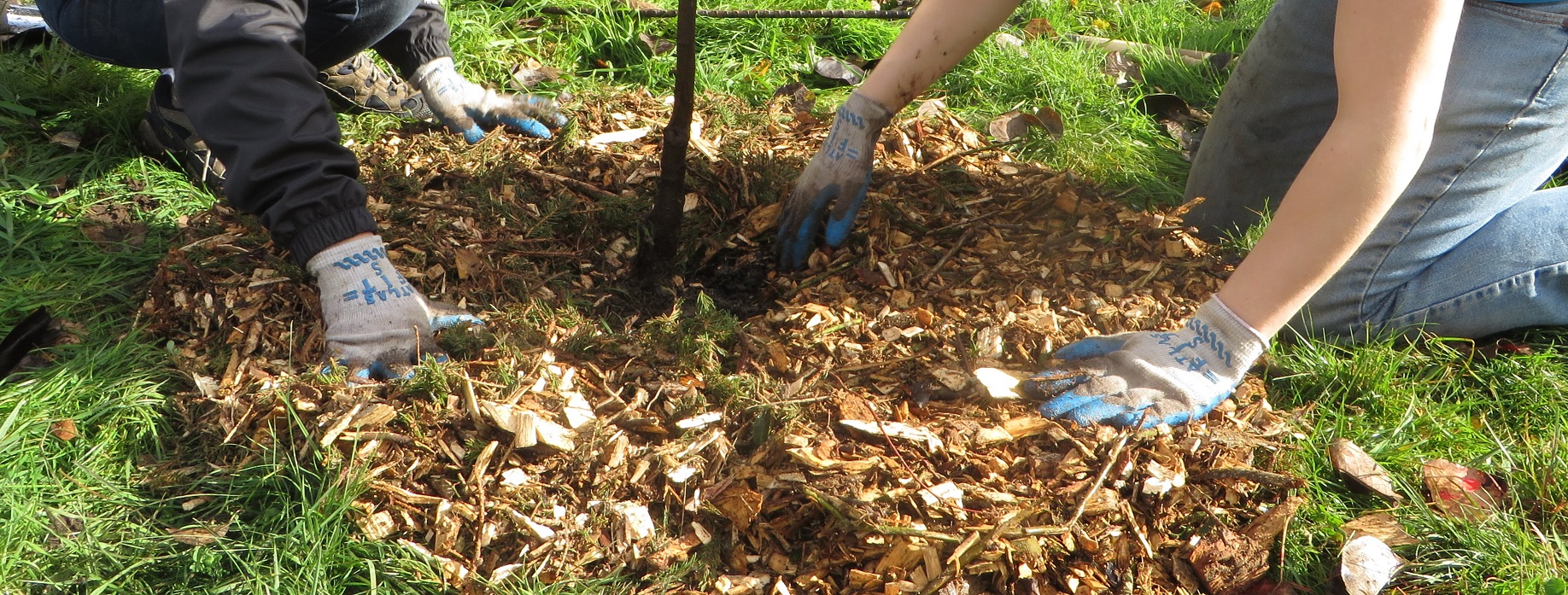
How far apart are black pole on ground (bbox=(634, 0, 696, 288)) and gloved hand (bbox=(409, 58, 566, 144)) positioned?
2.20 feet

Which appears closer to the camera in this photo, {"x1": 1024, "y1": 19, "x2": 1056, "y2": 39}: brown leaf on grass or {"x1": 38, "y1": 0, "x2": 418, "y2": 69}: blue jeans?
{"x1": 38, "y1": 0, "x2": 418, "y2": 69}: blue jeans

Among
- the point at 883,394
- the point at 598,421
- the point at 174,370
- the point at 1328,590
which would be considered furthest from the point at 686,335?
the point at 1328,590

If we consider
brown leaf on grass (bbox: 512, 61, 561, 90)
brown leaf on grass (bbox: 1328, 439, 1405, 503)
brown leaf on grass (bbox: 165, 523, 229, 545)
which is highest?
brown leaf on grass (bbox: 1328, 439, 1405, 503)

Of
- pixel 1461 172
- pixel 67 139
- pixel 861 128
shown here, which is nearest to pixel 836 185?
pixel 861 128

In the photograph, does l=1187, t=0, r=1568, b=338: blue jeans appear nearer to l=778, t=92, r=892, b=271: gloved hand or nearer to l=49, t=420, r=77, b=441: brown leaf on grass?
l=778, t=92, r=892, b=271: gloved hand

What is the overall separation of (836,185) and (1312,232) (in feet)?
3.62

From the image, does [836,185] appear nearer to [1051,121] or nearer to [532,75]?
[1051,121]

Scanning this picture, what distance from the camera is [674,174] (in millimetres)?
2256

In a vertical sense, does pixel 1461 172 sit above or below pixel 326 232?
above

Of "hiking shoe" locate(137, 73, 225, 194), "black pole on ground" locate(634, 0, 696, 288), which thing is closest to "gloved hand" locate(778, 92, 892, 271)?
"black pole on ground" locate(634, 0, 696, 288)

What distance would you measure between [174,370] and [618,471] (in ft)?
3.54

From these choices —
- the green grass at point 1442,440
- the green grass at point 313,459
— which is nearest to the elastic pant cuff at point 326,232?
the green grass at point 313,459

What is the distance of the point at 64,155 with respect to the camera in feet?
9.41

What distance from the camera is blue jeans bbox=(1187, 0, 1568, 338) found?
7.31 ft
